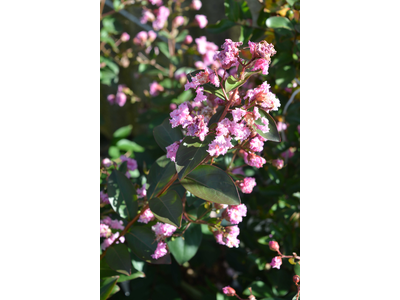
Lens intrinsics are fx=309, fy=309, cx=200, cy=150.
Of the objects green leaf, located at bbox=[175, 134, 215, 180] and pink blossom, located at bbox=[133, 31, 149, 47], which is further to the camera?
pink blossom, located at bbox=[133, 31, 149, 47]

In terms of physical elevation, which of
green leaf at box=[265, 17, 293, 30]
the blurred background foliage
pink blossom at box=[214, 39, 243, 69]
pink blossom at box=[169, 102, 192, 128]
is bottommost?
the blurred background foliage

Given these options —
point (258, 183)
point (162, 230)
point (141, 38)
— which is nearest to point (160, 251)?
point (162, 230)

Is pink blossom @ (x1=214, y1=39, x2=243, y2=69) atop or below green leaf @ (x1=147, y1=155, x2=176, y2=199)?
atop

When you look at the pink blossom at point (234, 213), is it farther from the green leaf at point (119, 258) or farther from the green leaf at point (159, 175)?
the green leaf at point (119, 258)

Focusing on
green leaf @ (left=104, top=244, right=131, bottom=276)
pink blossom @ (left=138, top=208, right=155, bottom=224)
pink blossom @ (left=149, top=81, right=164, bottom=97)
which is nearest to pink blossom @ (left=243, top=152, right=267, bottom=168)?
pink blossom @ (left=138, top=208, right=155, bottom=224)

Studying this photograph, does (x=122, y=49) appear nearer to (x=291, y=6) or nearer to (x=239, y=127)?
(x=291, y=6)

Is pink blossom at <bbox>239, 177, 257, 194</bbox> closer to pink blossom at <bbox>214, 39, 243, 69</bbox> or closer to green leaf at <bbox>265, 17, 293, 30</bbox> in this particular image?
pink blossom at <bbox>214, 39, 243, 69</bbox>

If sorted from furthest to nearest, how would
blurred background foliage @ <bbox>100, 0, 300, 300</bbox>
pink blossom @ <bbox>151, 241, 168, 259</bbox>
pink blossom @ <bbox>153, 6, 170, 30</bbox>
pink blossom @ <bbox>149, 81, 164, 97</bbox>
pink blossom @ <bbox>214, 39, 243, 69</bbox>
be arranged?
pink blossom @ <bbox>149, 81, 164, 97</bbox> < pink blossom @ <bbox>153, 6, 170, 30</bbox> < blurred background foliage @ <bbox>100, 0, 300, 300</bbox> < pink blossom @ <bbox>151, 241, 168, 259</bbox> < pink blossom @ <bbox>214, 39, 243, 69</bbox>
